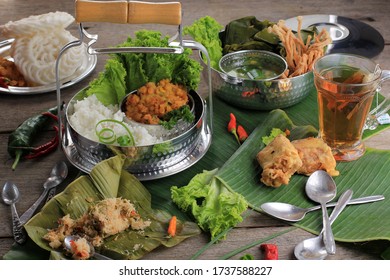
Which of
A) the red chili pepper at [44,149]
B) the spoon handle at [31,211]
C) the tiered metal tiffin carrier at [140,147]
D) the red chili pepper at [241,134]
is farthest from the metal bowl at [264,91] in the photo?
the spoon handle at [31,211]

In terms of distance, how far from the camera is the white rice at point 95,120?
2.29m

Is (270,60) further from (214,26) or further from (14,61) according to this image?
(14,61)

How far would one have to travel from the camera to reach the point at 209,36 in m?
2.89

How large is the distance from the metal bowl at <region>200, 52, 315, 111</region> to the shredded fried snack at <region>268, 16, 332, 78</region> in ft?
0.21

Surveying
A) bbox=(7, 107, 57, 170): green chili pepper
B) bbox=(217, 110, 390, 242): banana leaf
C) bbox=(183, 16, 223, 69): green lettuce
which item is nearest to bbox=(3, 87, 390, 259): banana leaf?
bbox=(217, 110, 390, 242): banana leaf

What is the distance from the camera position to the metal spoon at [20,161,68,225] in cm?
212

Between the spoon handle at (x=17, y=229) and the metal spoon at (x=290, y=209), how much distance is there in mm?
776

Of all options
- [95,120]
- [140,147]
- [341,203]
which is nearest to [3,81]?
[95,120]

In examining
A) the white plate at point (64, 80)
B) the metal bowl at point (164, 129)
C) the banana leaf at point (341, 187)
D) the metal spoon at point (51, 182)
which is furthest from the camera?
the white plate at point (64, 80)

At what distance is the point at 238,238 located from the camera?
202 centimetres

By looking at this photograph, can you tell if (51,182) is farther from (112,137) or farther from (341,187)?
(341,187)

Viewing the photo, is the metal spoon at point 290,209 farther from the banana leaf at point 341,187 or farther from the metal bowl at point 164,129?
the metal bowl at point 164,129

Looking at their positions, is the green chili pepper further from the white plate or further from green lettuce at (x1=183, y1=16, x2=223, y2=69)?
green lettuce at (x1=183, y1=16, x2=223, y2=69)
